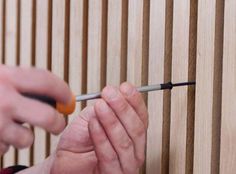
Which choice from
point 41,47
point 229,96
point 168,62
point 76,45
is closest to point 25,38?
point 41,47

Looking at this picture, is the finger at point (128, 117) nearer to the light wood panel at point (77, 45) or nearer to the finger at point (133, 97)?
the finger at point (133, 97)

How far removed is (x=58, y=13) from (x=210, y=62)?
0.36 metres

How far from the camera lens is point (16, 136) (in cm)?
34

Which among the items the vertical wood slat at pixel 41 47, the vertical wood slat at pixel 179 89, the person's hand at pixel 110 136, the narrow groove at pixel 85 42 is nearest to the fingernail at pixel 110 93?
the person's hand at pixel 110 136

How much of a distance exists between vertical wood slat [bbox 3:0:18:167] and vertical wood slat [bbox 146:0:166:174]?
1.41 ft

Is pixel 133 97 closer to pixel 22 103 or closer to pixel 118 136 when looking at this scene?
pixel 118 136

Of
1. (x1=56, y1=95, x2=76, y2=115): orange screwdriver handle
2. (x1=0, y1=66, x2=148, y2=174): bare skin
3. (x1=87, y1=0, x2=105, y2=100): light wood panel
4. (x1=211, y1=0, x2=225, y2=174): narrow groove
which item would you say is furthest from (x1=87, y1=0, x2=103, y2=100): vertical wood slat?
(x1=56, y1=95, x2=76, y2=115): orange screwdriver handle

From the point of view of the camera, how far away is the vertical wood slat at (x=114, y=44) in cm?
67

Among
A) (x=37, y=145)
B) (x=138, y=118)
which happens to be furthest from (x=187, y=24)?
(x=37, y=145)

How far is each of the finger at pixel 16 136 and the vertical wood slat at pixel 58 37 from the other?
473 mm

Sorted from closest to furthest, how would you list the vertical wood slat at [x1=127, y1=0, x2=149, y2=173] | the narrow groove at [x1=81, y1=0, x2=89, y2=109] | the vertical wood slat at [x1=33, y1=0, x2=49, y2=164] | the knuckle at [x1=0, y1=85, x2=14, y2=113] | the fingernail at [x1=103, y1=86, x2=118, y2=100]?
1. the knuckle at [x1=0, y1=85, x2=14, y2=113]
2. the fingernail at [x1=103, y1=86, x2=118, y2=100]
3. the vertical wood slat at [x1=127, y1=0, x2=149, y2=173]
4. the narrow groove at [x1=81, y1=0, x2=89, y2=109]
5. the vertical wood slat at [x1=33, y1=0, x2=49, y2=164]

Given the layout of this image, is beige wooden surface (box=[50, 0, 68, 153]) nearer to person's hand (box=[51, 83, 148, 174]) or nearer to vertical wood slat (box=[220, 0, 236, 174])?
person's hand (box=[51, 83, 148, 174])

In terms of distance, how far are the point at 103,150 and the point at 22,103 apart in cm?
25

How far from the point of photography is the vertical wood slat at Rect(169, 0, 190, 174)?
576 millimetres
